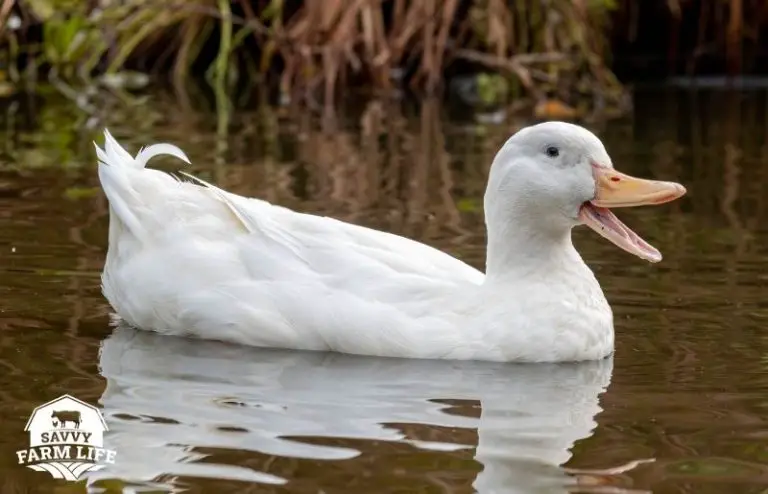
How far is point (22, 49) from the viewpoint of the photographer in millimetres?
16344

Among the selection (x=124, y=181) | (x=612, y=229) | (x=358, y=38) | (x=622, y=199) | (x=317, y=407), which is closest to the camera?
(x=317, y=407)

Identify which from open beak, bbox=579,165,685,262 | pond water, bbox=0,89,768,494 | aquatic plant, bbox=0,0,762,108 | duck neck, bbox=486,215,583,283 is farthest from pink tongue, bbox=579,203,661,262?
aquatic plant, bbox=0,0,762,108

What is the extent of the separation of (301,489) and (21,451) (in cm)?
87

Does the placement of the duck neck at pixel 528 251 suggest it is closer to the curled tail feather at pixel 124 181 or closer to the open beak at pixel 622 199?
the open beak at pixel 622 199

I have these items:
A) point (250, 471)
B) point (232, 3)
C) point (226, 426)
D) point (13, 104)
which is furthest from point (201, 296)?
point (232, 3)

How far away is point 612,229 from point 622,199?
5.9 inches

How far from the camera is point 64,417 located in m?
5.22

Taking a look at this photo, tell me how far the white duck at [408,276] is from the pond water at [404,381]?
91 mm

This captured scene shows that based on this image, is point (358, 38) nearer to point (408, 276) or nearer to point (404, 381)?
point (408, 276)

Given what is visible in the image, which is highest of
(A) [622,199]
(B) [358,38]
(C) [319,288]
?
(B) [358,38]

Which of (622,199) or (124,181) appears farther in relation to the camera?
(124,181)

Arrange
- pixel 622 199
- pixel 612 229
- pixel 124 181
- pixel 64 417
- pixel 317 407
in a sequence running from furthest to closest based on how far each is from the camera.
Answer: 1. pixel 124 181
2. pixel 612 229
3. pixel 622 199
4. pixel 317 407
5. pixel 64 417

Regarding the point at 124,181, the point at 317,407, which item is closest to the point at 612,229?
the point at 317,407

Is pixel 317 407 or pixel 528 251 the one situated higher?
pixel 528 251
